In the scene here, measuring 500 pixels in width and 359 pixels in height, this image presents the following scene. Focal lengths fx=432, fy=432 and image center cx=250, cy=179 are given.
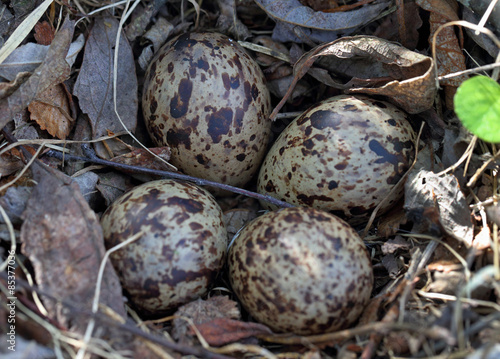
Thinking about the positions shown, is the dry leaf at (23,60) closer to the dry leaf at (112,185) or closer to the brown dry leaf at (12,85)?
the brown dry leaf at (12,85)

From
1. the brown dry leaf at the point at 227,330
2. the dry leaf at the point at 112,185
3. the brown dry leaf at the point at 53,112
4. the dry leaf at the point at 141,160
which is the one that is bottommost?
the brown dry leaf at the point at 227,330

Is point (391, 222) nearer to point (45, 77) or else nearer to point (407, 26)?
Answer: point (407, 26)

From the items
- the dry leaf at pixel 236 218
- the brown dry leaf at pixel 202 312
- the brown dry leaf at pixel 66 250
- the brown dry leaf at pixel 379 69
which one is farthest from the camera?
the dry leaf at pixel 236 218

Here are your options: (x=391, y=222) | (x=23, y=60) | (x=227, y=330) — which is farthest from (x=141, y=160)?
(x=391, y=222)

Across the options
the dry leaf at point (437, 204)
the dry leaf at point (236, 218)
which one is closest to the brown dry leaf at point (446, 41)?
the dry leaf at point (437, 204)

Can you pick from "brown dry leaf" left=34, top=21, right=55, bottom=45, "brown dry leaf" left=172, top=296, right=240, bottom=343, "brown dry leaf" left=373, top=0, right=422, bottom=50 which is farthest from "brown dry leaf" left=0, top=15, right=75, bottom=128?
"brown dry leaf" left=373, top=0, right=422, bottom=50
